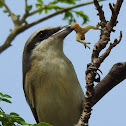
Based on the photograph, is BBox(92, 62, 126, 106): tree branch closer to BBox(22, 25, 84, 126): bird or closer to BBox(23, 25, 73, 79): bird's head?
BBox(22, 25, 84, 126): bird

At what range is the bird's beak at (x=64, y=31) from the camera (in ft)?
15.6

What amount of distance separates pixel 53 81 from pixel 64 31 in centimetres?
78

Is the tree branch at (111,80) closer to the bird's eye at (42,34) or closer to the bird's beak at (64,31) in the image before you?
the bird's beak at (64,31)

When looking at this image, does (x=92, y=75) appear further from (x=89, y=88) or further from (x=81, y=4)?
(x=81, y=4)

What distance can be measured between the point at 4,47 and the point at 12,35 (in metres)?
0.47

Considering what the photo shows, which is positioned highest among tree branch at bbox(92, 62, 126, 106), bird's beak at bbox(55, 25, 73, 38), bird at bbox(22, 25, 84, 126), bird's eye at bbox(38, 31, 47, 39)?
bird's eye at bbox(38, 31, 47, 39)

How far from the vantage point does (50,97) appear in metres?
4.78

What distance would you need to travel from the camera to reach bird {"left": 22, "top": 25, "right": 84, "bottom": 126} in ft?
15.7

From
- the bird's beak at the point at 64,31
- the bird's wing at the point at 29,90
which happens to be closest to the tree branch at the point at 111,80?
the bird's beak at the point at 64,31

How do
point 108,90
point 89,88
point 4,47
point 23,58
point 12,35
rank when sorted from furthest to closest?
point 23,58
point 12,35
point 4,47
point 108,90
point 89,88

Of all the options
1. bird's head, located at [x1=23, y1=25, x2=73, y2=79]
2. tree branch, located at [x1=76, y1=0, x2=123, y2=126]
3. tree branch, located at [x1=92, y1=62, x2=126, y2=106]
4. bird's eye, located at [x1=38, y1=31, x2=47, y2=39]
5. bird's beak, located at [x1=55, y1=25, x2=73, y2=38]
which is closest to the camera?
tree branch, located at [x1=76, y1=0, x2=123, y2=126]

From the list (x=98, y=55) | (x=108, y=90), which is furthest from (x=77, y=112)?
(x=98, y=55)

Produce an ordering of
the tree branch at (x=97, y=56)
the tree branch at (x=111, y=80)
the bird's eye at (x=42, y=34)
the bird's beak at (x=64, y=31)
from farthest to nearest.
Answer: the bird's eye at (x=42, y=34) → the bird's beak at (x=64, y=31) → the tree branch at (x=111, y=80) → the tree branch at (x=97, y=56)

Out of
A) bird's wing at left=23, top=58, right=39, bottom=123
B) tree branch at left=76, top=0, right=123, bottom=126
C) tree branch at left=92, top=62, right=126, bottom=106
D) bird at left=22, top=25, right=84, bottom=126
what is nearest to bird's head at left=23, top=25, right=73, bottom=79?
bird at left=22, top=25, right=84, bottom=126
